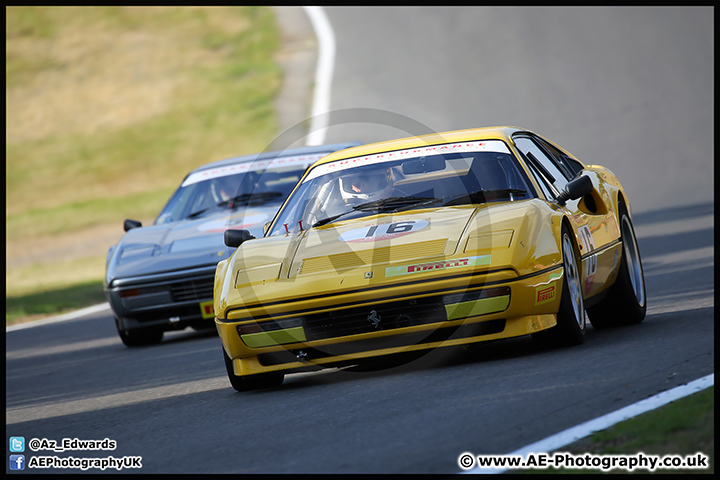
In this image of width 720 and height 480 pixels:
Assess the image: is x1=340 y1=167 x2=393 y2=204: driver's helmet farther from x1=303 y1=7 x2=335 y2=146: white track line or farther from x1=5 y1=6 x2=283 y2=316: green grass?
x1=303 y1=7 x2=335 y2=146: white track line

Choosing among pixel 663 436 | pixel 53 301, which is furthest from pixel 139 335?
pixel 663 436

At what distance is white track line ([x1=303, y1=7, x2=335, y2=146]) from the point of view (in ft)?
89.4

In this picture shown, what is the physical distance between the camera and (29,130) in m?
37.5

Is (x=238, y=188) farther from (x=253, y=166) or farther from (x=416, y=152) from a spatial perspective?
(x=416, y=152)

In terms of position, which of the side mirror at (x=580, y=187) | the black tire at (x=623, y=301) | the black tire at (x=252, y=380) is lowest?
the black tire at (x=252, y=380)

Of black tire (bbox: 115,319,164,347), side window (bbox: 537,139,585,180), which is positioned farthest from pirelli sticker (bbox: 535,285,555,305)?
black tire (bbox: 115,319,164,347)

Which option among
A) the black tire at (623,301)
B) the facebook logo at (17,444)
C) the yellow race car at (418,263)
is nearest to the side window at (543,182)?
the yellow race car at (418,263)

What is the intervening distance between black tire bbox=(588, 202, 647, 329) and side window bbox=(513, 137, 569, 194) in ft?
1.94

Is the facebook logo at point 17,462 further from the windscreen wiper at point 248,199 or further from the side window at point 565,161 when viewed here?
the windscreen wiper at point 248,199

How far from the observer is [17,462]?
5.18 m

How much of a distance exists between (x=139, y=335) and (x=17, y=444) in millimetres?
4488

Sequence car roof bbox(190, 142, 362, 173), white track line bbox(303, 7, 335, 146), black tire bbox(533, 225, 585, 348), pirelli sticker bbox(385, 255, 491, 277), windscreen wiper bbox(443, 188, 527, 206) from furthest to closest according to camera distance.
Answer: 1. white track line bbox(303, 7, 335, 146)
2. car roof bbox(190, 142, 362, 173)
3. windscreen wiper bbox(443, 188, 527, 206)
4. black tire bbox(533, 225, 585, 348)
5. pirelli sticker bbox(385, 255, 491, 277)

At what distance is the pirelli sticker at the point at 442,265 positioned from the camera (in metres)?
5.64

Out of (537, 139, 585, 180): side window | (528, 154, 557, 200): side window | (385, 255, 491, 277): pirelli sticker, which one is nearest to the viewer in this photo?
(385, 255, 491, 277): pirelli sticker
